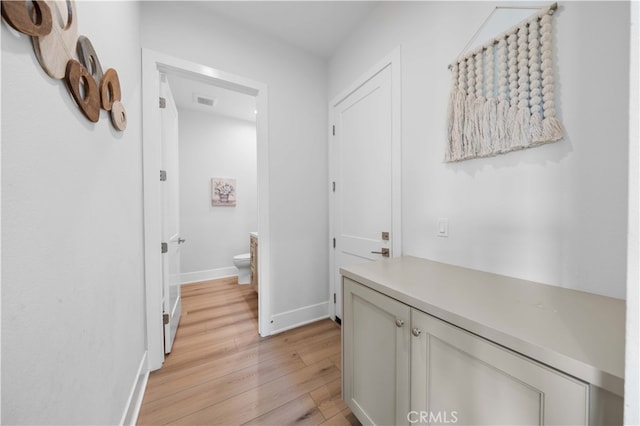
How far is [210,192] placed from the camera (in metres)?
3.82

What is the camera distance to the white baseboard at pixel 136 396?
3.87 feet

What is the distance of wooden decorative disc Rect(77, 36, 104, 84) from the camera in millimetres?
829

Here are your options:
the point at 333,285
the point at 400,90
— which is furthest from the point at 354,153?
the point at 333,285

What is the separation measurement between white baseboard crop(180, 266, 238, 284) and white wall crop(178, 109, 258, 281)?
1 cm

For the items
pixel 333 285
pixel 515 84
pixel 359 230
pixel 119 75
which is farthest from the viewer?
pixel 333 285

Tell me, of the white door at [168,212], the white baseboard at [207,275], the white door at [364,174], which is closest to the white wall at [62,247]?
the white door at [168,212]

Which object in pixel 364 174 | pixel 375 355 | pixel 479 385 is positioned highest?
pixel 364 174

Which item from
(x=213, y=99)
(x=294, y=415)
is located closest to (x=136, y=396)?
(x=294, y=415)

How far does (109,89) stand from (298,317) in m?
2.12

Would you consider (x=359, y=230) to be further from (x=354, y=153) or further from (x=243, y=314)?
(x=243, y=314)

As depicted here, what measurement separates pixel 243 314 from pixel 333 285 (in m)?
1.03

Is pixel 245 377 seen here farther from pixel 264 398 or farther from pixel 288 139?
pixel 288 139

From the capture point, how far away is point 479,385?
69 cm

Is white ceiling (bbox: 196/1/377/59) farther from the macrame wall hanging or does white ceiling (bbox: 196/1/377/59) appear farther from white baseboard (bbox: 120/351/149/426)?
white baseboard (bbox: 120/351/149/426)
